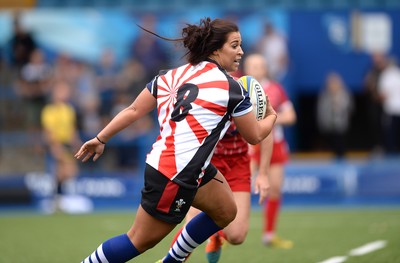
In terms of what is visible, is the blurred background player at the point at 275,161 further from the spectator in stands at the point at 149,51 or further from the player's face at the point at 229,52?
the spectator in stands at the point at 149,51

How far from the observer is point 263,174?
277 inches

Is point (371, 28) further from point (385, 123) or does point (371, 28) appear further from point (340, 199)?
A: point (340, 199)

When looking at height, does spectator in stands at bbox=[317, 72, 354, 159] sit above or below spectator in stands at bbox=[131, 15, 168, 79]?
below

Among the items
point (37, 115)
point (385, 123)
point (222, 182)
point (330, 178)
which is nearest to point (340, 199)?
point (330, 178)

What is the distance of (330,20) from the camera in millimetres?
17984

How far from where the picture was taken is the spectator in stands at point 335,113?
17280 mm

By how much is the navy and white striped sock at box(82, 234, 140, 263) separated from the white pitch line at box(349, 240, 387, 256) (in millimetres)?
3345

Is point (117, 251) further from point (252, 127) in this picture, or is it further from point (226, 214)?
point (252, 127)

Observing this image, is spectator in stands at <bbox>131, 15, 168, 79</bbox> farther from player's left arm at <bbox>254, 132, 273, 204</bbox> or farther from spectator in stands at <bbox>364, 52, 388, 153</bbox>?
player's left arm at <bbox>254, 132, 273, 204</bbox>

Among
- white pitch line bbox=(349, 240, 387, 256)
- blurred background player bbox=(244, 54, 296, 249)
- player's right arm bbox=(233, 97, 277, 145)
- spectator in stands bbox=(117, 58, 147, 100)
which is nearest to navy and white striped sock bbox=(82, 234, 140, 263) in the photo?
player's right arm bbox=(233, 97, 277, 145)

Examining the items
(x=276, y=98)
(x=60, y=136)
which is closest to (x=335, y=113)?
(x=60, y=136)

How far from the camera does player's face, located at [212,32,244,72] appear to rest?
610 centimetres

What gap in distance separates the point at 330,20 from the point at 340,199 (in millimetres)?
3914

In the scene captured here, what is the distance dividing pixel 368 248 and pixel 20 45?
417 inches
